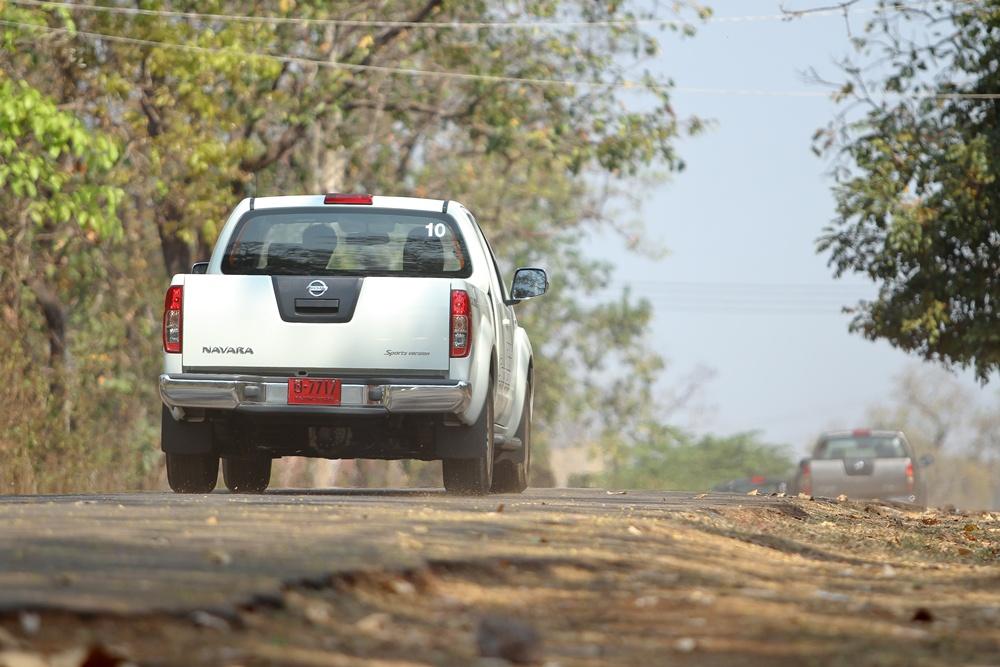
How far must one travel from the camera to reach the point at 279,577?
5980 millimetres

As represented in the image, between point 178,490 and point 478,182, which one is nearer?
point 178,490

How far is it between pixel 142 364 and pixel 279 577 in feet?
82.1

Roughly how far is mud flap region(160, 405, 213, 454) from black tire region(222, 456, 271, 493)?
181 cm

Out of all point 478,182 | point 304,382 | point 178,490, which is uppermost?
point 478,182

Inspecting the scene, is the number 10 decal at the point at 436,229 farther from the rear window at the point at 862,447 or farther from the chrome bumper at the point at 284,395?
the rear window at the point at 862,447

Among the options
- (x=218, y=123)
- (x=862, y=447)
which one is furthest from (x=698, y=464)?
(x=218, y=123)

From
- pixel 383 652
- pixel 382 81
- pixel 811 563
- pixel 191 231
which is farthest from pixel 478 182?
pixel 383 652

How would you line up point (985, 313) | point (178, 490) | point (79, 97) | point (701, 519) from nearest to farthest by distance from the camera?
point (701, 519) → point (178, 490) → point (985, 313) → point (79, 97)

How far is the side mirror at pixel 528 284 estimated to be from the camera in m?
12.9

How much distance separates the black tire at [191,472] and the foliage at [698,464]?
165 feet

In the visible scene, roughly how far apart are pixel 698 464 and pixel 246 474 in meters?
54.4

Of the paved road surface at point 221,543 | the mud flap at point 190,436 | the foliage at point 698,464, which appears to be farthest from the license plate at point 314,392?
the foliage at point 698,464

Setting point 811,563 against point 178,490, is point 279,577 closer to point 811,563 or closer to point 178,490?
point 811,563

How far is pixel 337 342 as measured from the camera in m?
11.1
